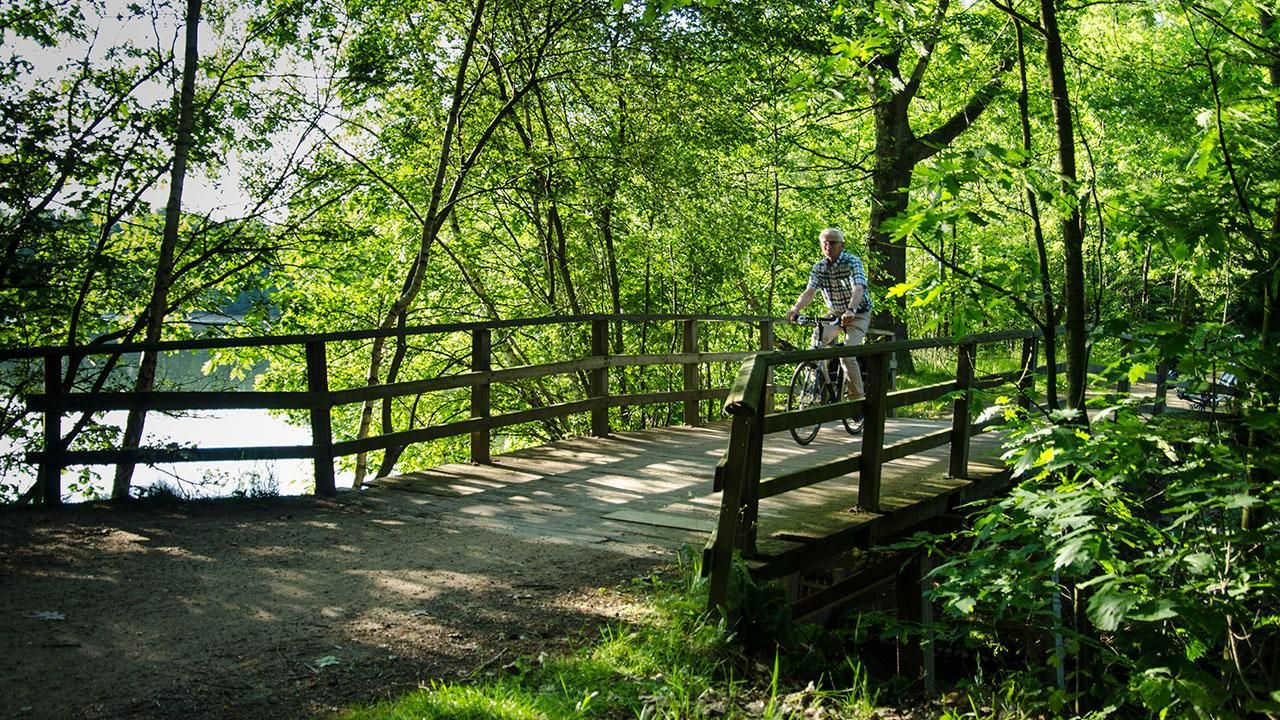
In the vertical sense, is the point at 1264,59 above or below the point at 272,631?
above

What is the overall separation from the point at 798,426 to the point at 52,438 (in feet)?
18.0

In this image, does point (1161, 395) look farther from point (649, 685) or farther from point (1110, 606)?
point (649, 685)

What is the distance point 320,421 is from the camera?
8.88 m

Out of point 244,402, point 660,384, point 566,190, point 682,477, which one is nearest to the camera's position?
point 244,402

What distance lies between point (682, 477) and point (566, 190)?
6.01m

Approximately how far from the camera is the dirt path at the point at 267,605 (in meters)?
4.71

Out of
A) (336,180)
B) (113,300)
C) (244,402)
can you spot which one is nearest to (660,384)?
(336,180)

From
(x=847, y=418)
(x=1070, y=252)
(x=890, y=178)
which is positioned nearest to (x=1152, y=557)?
(x=1070, y=252)

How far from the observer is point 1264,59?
496 centimetres

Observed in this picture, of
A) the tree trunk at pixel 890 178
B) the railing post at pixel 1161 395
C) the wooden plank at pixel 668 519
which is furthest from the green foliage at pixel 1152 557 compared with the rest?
A: the tree trunk at pixel 890 178

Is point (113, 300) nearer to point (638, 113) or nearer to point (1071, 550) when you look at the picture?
point (638, 113)

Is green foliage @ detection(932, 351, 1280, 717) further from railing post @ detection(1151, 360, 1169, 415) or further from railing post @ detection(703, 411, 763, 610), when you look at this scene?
railing post @ detection(703, 411, 763, 610)

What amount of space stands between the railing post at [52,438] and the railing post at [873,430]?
578 cm

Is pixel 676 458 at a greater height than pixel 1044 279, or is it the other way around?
pixel 1044 279
